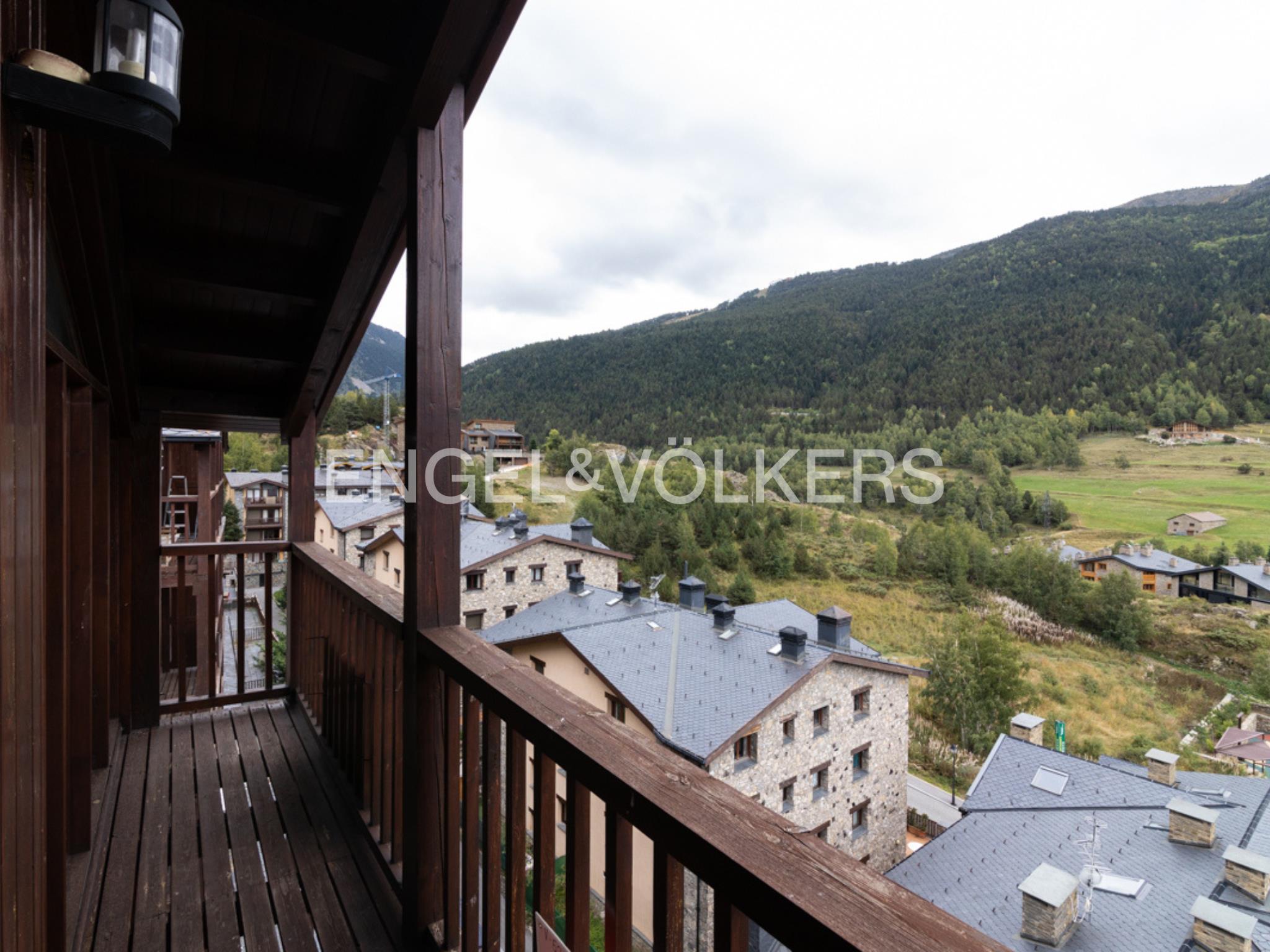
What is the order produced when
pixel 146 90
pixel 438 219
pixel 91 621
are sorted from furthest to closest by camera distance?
pixel 91 621 → pixel 438 219 → pixel 146 90

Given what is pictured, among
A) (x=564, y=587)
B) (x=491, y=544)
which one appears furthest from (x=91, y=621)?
(x=564, y=587)

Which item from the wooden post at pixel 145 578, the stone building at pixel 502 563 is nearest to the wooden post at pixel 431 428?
the wooden post at pixel 145 578

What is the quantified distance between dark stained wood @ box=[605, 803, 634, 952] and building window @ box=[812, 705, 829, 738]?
8.08 meters

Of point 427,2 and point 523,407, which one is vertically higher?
point 523,407

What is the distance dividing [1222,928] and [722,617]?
5989 millimetres

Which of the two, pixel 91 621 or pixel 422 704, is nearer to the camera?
pixel 422 704

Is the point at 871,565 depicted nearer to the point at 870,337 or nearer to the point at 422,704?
the point at 870,337

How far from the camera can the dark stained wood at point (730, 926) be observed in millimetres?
520

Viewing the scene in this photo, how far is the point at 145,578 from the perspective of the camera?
257 centimetres

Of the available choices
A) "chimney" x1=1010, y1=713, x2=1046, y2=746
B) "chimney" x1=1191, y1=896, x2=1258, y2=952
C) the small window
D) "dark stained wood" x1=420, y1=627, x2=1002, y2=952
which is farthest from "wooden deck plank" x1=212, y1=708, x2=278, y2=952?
"chimney" x1=1010, y1=713, x2=1046, y2=746

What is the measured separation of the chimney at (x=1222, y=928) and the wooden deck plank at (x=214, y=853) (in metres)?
5.64

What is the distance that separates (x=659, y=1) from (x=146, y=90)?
6.16 metres

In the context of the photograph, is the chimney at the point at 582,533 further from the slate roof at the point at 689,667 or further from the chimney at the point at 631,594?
the slate roof at the point at 689,667

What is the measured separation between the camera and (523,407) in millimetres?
25375
